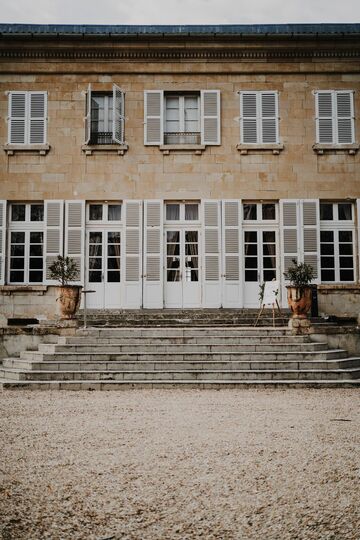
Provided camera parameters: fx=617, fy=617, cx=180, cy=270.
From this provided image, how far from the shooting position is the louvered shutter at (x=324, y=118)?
1345 cm

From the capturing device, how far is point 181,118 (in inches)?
541

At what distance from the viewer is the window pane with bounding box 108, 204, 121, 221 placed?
1352 centimetres

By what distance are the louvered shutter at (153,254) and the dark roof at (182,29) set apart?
3.71 m

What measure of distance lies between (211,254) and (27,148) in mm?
4585

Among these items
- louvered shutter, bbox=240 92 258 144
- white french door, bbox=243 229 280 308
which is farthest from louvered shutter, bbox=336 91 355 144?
white french door, bbox=243 229 280 308

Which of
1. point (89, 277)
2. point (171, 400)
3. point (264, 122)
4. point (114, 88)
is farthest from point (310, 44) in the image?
point (171, 400)

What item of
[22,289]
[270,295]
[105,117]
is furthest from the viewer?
[105,117]

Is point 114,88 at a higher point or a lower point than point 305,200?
higher

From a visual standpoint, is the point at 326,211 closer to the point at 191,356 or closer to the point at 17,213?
the point at 191,356

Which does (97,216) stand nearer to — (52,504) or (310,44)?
(310,44)

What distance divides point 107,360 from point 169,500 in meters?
5.94

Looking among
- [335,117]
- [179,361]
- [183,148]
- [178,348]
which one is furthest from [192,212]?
[179,361]

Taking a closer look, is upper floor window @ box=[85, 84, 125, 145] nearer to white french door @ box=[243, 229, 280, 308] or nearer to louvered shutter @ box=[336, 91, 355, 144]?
white french door @ box=[243, 229, 280, 308]

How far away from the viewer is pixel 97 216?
1350cm
